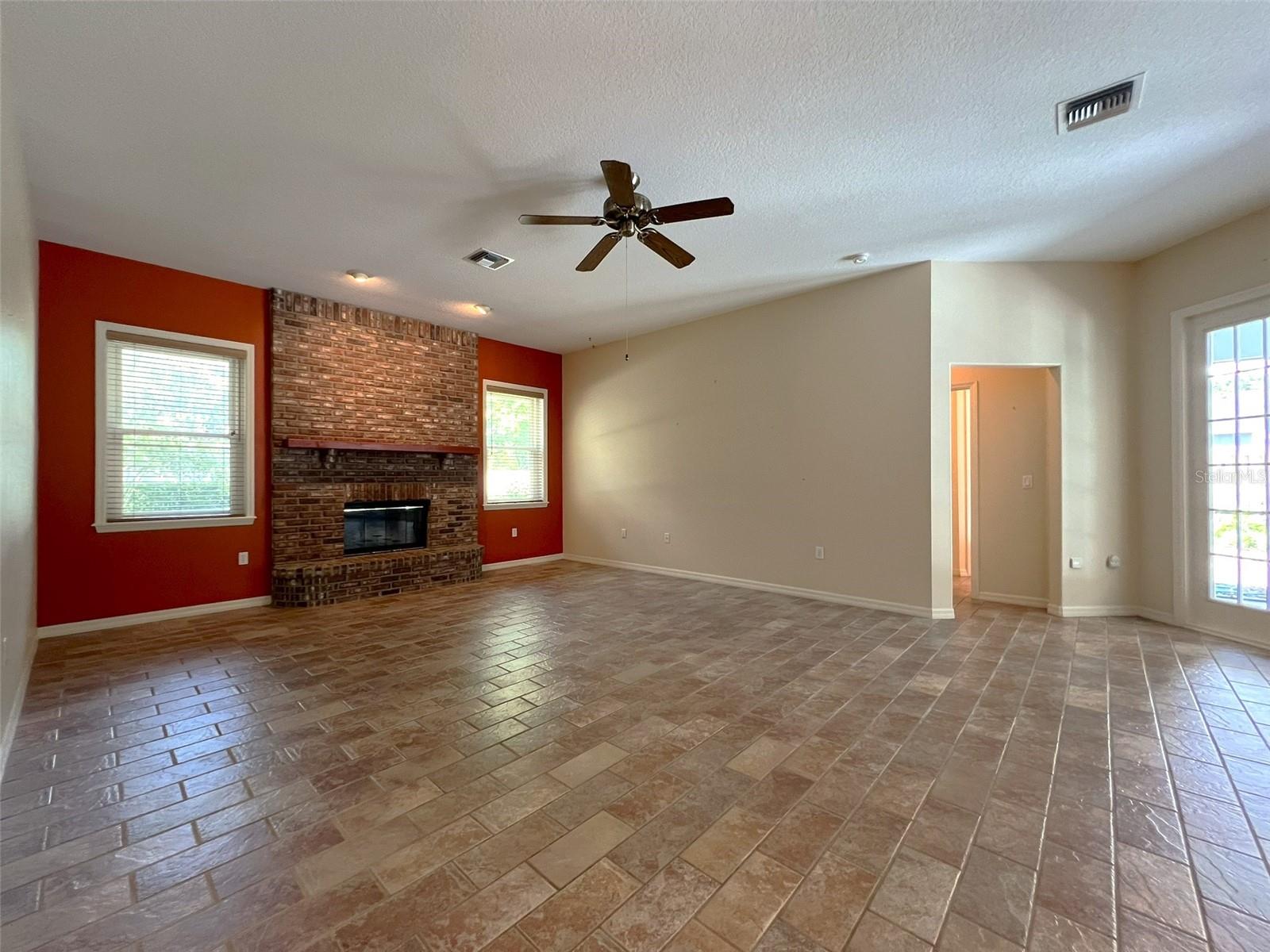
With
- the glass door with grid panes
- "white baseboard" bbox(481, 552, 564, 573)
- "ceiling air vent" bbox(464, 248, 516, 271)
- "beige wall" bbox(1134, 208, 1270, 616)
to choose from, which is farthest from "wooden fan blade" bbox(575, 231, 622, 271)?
the glass door with grid panes

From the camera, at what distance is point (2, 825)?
1.75 m

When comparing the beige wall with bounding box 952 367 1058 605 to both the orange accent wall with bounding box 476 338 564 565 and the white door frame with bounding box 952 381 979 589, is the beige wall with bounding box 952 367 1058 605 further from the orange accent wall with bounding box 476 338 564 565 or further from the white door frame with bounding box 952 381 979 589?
the orange accent wall with bounding box 476 338 564 565

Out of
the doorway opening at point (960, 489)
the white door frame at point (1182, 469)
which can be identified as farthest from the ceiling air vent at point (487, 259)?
the white door frame at point (1182, 469)

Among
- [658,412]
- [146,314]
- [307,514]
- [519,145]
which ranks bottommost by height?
[307,514]

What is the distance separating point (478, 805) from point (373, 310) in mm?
5290

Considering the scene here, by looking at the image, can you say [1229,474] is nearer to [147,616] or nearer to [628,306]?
[628,306]

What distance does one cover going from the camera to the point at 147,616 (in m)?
4.23

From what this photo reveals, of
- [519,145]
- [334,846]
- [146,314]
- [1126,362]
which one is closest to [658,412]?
[519,145]

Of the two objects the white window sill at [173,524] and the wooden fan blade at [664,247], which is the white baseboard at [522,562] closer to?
the white window sill at [173,524]

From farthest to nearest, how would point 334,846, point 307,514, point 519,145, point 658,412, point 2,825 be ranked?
point 658,412, point 307,514, point 519,145, point 2,825, point 334,846

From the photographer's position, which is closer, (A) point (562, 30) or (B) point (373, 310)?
(A) point (562, 30)

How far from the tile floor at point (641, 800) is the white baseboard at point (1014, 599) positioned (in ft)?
3.73

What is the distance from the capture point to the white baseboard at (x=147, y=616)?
12.6 ft

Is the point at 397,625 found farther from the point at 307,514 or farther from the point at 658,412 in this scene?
the point at 658,412
